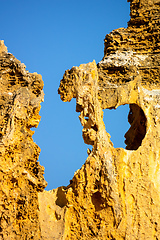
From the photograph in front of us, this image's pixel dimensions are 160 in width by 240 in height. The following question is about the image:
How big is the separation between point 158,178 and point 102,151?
110 centimetres

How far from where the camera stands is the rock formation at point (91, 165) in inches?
333

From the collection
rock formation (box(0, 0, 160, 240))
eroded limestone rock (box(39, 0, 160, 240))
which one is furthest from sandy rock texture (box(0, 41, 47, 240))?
eroded limestone rock (box(39, 0, 160, 240))

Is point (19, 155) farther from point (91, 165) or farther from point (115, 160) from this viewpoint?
point (115, 160)

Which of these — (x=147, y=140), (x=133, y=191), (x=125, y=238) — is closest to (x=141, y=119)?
(x=147, y=140)

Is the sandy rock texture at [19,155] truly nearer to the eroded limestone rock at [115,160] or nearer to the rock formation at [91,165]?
the rock formation at [91,165]

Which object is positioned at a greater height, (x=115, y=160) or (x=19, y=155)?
(x=19, y=155)

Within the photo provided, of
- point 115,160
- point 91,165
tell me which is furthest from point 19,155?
point 115,160

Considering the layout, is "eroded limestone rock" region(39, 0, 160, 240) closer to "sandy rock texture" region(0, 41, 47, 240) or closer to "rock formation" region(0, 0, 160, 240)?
"rock formation" region(0, 0, 160, 240)

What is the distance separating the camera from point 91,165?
8617 mm

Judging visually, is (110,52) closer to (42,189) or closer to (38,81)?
(38,81)

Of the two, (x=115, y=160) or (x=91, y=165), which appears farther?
(x=115, y=160)

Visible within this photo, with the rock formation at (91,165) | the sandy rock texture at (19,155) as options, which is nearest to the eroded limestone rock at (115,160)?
the rock formation at (91,165)

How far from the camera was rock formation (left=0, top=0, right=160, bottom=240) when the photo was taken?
27.7 ft

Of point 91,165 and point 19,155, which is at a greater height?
point 19,155
